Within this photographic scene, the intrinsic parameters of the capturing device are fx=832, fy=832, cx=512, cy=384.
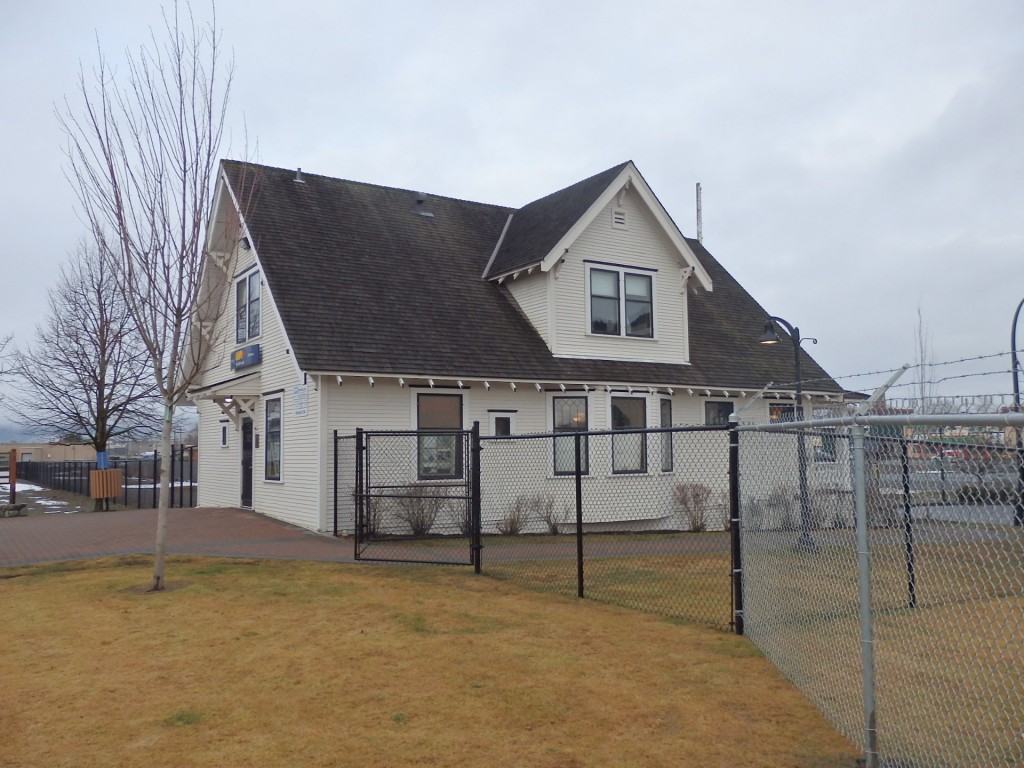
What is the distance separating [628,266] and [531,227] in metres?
2.76

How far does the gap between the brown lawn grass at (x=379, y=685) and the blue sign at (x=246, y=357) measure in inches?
355

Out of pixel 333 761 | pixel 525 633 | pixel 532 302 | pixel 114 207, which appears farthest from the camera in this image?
pixel 532 302

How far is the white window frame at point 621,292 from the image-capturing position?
19.2 m

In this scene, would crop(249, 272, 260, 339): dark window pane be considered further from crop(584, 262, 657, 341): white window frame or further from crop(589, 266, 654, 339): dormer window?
crop(589, 266, 654, 339): dormer window

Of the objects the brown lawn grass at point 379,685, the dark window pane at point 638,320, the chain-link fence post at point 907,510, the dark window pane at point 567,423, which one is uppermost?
the dark window pane at point 638,320

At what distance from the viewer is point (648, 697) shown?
244 inches

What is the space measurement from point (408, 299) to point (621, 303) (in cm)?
511

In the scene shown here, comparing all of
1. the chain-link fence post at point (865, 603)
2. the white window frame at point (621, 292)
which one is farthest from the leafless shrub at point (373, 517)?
the chain-link fence post at point (865, 603)

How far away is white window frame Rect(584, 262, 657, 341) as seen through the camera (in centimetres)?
1917

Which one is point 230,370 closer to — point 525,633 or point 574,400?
point 574,400

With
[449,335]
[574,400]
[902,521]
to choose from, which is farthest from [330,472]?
[902,521]

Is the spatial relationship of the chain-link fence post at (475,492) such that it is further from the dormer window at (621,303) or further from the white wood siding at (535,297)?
the dormer window at (621,303)

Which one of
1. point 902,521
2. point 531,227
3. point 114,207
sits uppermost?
point 531,227

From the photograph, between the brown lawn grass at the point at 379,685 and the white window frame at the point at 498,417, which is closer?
the brown lawn grass at the point at 379,685
